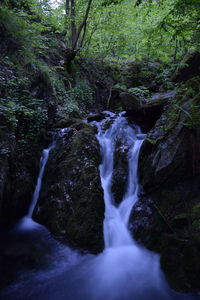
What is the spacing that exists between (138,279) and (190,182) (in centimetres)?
230

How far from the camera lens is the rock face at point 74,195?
4584mm

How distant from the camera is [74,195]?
509 cm

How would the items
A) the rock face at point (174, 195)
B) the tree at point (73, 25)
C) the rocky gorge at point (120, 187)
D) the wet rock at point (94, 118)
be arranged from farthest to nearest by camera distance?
the tree at point (73, 25) → the wet rock at point (94, 118) → the rocky gorge at point (120, 187) → the rock face at point (174, 195)

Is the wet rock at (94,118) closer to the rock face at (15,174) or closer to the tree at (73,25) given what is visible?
the rock face at (15,174)

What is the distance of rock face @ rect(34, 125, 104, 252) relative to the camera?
15.0ft

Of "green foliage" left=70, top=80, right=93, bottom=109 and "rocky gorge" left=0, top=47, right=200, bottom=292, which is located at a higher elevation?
"green foliage" left=70, top=80, right=93, bottom=109

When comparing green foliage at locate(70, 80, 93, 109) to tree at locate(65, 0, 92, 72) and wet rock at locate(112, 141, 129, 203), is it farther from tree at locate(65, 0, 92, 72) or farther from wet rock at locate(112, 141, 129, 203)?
wet rock at locate(112, 141, 129, 203)

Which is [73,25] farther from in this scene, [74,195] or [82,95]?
[74,195]

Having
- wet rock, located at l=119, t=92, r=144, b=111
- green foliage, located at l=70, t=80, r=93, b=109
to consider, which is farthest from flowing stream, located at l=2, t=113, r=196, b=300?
green foliage, located at l=70, t=80, r=93, b=109

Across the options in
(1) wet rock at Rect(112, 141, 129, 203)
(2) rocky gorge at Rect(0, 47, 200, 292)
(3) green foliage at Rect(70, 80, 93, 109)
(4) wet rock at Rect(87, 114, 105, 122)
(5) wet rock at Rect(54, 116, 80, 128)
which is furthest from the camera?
(3) green foliage at Rect(70, 80, 93, 109)

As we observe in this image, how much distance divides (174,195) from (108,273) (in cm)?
215

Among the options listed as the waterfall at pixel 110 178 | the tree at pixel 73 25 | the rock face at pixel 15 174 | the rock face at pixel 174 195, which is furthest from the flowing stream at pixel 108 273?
the tree at pixel 73 25

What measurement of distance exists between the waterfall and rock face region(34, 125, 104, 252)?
0.34m

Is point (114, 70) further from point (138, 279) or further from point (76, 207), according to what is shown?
point (138, 279)
